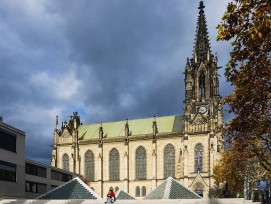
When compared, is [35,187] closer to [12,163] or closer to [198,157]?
[12,163]

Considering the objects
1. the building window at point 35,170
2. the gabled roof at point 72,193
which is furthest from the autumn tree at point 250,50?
the building window at point 35,170

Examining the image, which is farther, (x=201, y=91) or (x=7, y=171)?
(x=201, y=91)

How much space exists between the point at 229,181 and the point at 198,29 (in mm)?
50230

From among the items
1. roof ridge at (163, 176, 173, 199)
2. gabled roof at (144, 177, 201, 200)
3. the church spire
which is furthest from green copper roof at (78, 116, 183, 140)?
roof ridge at (163, 176, 173, 199)

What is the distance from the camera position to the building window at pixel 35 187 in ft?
191

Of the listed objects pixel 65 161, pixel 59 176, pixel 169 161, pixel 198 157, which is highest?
pixel 198 157

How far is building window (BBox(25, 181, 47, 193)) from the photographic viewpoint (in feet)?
191

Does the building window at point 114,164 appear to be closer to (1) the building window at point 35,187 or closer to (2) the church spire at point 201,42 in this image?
(2) the church spire at point 201,42

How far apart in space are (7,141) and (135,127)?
194ft

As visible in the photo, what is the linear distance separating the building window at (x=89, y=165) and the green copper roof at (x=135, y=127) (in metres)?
5.81

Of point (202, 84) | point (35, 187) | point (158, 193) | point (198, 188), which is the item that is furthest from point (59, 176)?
point (202, 84)

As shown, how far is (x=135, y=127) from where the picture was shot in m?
102

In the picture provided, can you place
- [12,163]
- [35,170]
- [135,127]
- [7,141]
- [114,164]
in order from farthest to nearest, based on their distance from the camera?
[135,127] → [114,164] → [35,170] → [12,163] → [7,141]

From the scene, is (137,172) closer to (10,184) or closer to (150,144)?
(150,144)
